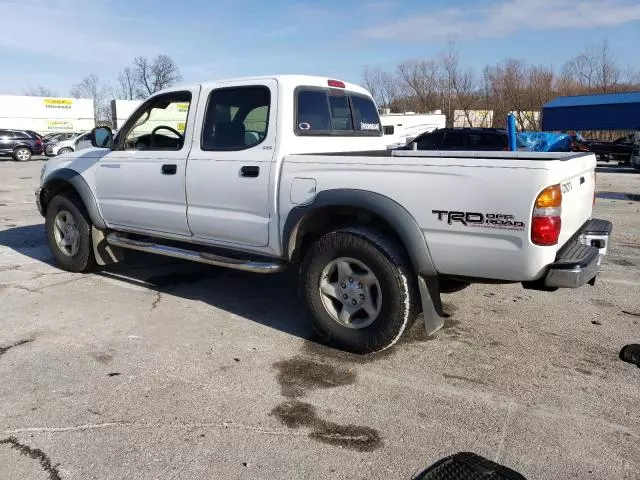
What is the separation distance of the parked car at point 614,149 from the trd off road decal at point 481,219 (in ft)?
84.9

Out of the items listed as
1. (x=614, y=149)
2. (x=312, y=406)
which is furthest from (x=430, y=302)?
(x=614, y=149)

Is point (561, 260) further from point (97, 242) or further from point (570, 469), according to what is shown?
point (97, 242)

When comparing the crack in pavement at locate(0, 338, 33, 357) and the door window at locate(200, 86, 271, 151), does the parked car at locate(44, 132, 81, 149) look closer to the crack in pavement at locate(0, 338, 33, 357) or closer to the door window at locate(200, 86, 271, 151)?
the door window at locate(200, 86, 271, 151)

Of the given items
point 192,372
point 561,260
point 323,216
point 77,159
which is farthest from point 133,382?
point 77,159

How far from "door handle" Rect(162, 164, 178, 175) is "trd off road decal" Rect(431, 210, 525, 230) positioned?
250 centimetres

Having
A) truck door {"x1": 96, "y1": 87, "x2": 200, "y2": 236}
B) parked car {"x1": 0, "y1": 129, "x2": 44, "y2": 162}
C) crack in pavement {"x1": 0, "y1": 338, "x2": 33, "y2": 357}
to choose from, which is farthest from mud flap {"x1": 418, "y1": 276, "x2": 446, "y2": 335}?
parked car {"x1": 0, "y1": 129, "x2": 44, "y2": 162}

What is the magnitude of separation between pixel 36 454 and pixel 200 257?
2.30 m

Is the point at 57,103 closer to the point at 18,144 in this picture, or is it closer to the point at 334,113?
the point at 18,144

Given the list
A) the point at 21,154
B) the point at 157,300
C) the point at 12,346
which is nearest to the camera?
the point at 12,346

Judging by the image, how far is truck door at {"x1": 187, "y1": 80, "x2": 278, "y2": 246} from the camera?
4.45 meters

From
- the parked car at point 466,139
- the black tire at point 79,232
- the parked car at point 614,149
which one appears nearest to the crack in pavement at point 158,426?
the black tire at point 79,232

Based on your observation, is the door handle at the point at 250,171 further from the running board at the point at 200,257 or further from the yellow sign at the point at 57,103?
the yellow sign at the point at 57,103

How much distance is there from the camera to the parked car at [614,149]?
2611 centimetres

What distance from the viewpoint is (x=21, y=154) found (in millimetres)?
28547
